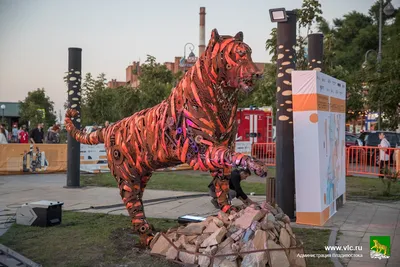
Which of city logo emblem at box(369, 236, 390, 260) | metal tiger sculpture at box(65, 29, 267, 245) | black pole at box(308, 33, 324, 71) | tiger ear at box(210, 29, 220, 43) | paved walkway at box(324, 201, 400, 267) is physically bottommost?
paved walkway at box(324, 201, 400, 267)

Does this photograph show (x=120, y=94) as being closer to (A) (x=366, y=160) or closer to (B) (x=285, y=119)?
(A) (x=366, y=160)

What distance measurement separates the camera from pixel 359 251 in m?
5.74

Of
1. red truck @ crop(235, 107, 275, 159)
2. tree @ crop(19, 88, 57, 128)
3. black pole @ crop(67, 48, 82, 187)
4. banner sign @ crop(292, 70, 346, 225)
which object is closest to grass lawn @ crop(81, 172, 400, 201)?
black pole @ crop(67, 48, 82, 187)

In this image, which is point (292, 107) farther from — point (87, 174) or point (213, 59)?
point (87, 174)

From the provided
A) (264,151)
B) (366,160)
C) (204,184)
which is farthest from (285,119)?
(264,151)

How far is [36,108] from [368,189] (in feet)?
102

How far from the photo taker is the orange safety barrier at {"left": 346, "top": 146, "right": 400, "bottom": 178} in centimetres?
1414

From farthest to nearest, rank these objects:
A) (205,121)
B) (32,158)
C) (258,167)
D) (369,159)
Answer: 1. (32,158)
2. (369,159)
3. (205,121)
4. (258,167)

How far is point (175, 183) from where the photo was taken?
12570 mm

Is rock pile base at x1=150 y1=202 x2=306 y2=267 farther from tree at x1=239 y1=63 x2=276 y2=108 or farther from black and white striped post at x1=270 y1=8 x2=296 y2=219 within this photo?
tree at x1=239 y1=63 x2=276 y2=108

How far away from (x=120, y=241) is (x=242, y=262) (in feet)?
7.12

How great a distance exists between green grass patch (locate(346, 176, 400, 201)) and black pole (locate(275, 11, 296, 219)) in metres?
3.61

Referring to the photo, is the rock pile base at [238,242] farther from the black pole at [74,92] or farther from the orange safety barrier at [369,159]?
the orange safety barrier at [369,159]

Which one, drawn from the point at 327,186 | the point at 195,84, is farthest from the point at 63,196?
the point at 195,84
